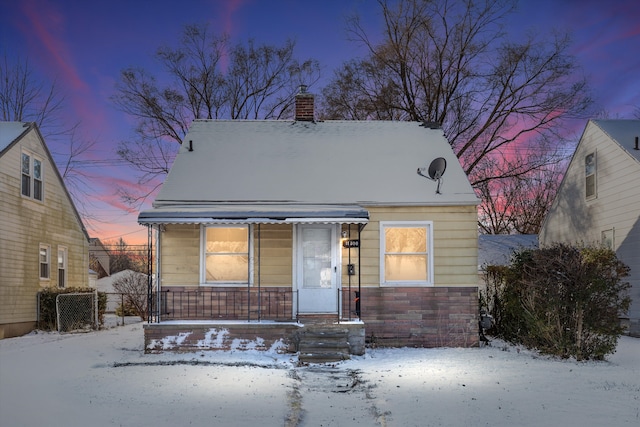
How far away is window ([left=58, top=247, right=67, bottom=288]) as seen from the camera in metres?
22.3

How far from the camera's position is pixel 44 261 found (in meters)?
21.2

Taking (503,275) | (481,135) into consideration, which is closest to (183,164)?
(503,275)

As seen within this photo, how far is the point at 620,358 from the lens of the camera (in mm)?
13094

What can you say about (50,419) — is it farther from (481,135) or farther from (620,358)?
(481,135)

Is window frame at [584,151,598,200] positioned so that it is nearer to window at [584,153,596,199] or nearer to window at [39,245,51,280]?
window at [584,153,596,199]

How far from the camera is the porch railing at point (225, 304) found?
50.1 ft

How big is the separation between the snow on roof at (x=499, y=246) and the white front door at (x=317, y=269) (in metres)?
14.2

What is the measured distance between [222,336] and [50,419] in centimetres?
657

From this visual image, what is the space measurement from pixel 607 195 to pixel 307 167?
9.44 metres

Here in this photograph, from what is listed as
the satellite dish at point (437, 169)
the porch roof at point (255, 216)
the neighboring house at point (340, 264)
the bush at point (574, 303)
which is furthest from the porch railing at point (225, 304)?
the bush at point (574, 303)

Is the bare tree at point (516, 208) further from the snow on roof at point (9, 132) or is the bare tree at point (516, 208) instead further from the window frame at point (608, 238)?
the snow on roof at point (9, 132)

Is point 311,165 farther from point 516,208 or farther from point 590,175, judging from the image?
point 516,208

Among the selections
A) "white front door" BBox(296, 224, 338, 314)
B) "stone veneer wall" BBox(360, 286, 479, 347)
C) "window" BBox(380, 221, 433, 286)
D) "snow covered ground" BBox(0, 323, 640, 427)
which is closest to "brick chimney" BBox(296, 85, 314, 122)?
"white front door" BBox(296, 224, 338, 314)

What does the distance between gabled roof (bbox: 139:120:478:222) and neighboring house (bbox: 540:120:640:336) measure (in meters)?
5.33
